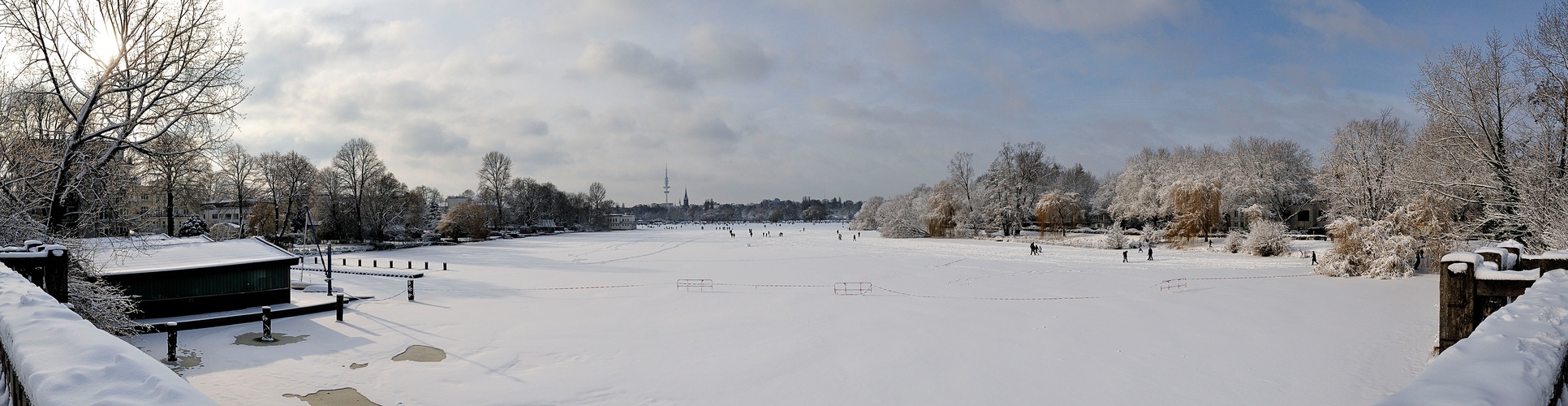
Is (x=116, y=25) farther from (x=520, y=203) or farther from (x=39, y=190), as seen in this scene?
(x=520, y=203)

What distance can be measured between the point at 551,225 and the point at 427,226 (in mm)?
23499

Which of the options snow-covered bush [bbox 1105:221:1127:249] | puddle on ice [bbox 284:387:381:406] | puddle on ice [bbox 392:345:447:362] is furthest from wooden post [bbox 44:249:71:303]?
snow-covered bush [bbox 1105:221:1127:249]

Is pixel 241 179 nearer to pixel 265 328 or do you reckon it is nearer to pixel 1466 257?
pixel 265 328

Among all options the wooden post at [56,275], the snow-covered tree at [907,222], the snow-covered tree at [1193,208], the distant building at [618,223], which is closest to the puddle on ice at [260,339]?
the wooden post at [56,275]

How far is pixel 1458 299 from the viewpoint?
731 centimetres

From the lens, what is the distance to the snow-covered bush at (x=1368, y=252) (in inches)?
1066

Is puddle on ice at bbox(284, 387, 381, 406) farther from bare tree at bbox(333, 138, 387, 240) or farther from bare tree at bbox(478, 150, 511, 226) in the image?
bare tree at bbox(478, 150, 511, 226)

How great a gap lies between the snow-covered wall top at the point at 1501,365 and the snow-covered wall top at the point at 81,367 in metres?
4.94

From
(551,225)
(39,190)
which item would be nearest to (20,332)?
(39,190)

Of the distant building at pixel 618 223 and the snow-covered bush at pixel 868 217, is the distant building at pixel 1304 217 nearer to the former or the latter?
the snow-covered bush at pixel 868 217

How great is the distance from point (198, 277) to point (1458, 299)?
2758 cm

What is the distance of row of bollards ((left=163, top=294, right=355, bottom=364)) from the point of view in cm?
1377

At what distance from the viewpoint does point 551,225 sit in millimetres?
97000

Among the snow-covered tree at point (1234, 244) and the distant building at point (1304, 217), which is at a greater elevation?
the distant building at point (1304, 217)
